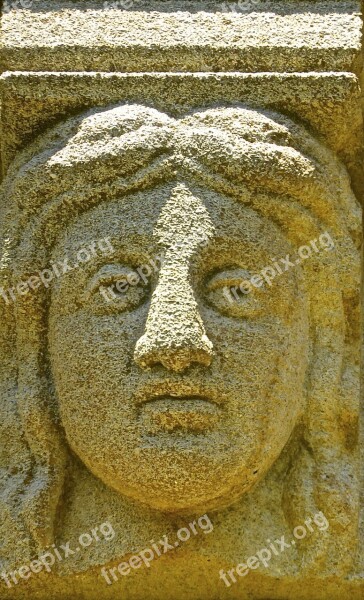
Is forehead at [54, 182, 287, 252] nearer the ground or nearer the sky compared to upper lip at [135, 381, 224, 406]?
nearer the sky

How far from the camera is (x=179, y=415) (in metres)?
1.64

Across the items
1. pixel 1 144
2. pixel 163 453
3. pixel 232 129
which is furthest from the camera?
pixel 1 144

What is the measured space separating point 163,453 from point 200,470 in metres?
0.08

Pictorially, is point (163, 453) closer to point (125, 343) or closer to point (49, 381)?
point (125, 343)

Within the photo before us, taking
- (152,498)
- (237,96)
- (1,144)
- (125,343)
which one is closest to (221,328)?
(125,343)

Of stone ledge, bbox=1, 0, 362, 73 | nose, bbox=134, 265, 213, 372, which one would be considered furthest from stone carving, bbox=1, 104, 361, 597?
stone ledge, bbox=1, 0, 362, 73

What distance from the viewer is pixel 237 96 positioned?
1.87m

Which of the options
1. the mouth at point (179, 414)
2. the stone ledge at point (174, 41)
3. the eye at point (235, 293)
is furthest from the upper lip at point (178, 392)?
the stone ledge at point (174, 41)

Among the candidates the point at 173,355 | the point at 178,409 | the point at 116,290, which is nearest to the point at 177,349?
the point at 173,355

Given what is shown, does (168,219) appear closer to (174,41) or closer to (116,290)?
(116,290)

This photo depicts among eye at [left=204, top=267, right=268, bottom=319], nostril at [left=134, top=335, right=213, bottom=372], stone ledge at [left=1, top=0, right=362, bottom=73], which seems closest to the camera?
nostril at [left=134, top=335, right=213, bottom=372]

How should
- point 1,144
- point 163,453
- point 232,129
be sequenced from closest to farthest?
Result: point 163,453 → point 232,129 → point 1,144

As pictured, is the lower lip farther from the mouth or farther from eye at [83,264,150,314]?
eye at [83,264,150,314]

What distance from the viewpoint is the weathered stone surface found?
1.69m
